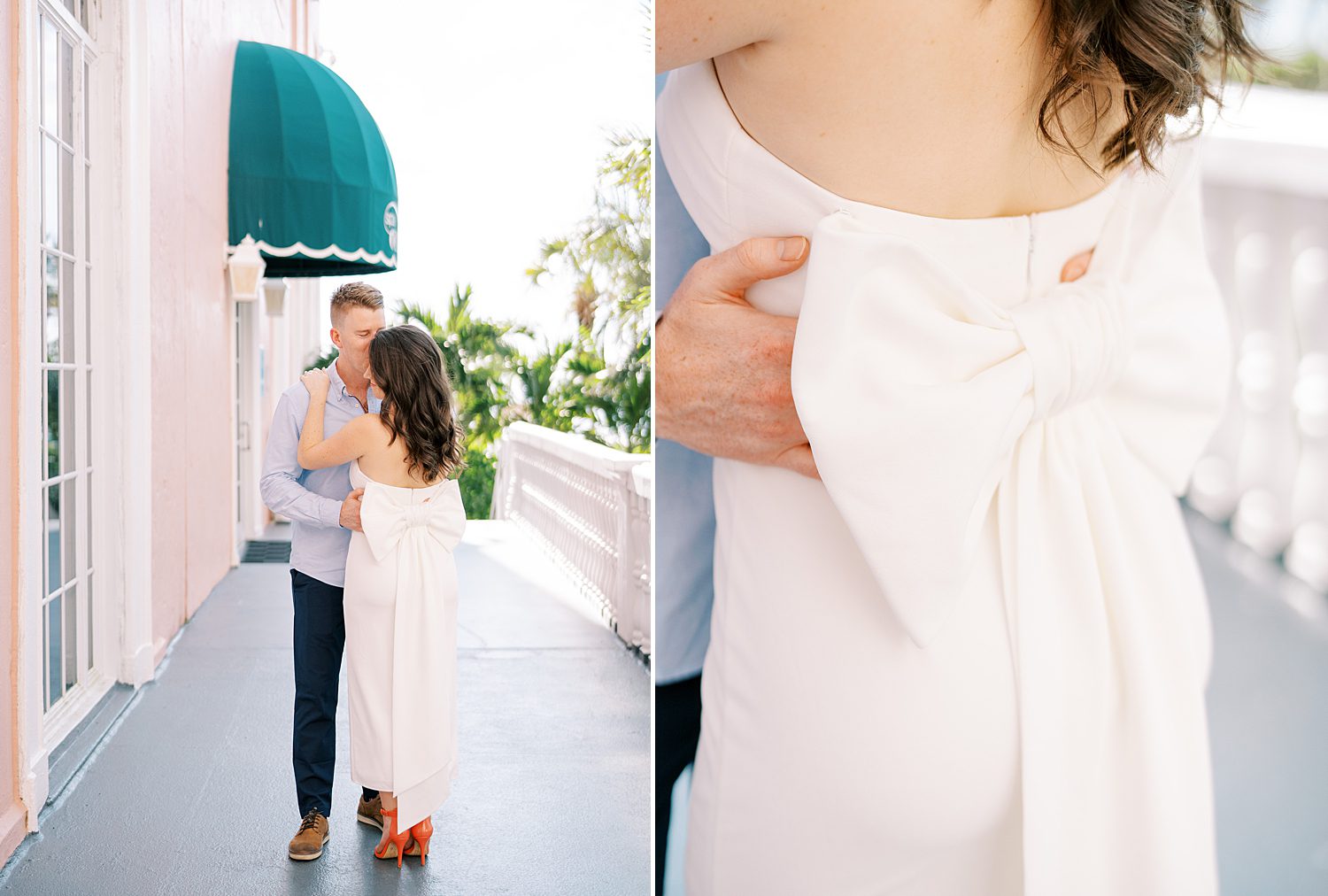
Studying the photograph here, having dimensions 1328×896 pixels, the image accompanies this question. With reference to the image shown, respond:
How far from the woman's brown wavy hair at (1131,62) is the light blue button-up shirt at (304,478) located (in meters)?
0.93

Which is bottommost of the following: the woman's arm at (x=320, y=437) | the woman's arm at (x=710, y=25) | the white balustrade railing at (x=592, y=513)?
the white balustrade railing at (x=592, y=513)

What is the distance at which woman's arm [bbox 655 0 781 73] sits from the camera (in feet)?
2.14

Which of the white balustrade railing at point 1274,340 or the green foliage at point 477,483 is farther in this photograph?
the white balustrade railing at point 1274,340

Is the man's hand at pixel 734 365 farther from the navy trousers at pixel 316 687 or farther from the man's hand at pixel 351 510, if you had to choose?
the navy trousers at pixel 316 687

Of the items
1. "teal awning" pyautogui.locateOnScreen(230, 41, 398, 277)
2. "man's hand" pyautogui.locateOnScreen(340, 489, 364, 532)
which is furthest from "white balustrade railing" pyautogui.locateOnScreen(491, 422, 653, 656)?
"teal awning" pyautogui.locateOnScreen(230, 41, 398, 277)

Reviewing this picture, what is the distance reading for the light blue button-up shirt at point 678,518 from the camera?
3.13ft

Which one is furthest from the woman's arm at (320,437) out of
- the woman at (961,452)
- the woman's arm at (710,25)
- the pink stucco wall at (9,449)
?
the woman's arm at (710,25)

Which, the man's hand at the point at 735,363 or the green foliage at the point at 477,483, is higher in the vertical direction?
the man's hand at the point at 735,363

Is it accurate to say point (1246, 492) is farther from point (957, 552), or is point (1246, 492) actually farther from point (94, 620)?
point (94, 620)

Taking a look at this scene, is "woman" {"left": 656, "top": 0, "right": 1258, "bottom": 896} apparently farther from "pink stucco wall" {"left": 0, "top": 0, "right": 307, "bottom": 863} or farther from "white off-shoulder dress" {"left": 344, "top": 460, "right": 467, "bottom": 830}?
"pink stucco wall" {"left": 0, "top": 0, "right": 307, "bottom": 863}

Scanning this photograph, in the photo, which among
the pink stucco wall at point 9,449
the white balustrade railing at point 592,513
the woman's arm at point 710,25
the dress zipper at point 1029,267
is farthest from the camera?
the white balustrade railing at point 592,513

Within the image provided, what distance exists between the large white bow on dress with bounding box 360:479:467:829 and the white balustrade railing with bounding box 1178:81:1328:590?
1.42 meters

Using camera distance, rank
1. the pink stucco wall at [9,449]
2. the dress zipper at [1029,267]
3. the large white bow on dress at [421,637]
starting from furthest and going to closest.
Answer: the large white bow on dress at [421,637] → the pink stucco wall at [9,449] → the dress zipper at [1029,267]

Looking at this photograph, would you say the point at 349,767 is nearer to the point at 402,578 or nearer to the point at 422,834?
the point at 422,834
